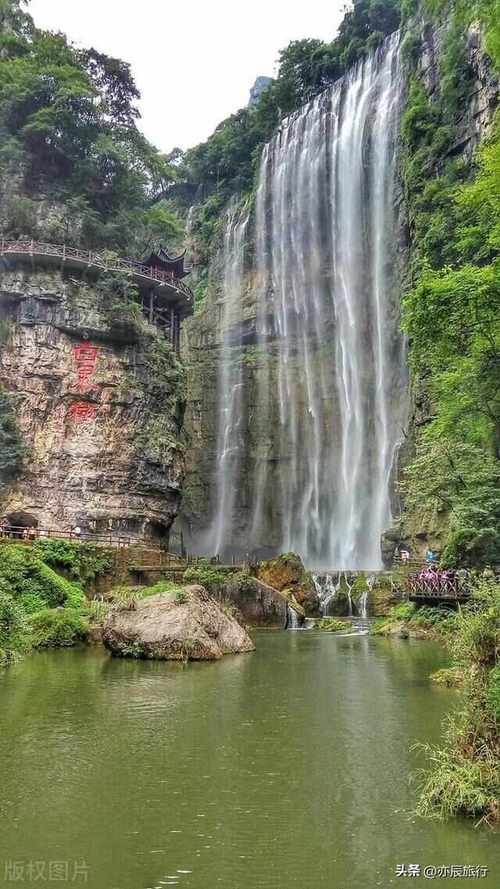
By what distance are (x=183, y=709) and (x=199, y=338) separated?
36026mm

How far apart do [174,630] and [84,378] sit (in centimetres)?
1902

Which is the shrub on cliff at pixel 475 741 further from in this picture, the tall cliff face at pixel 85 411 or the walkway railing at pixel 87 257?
the walkway railing at pixel 87 257

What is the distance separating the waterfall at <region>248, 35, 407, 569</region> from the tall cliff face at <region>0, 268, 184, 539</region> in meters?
8.72

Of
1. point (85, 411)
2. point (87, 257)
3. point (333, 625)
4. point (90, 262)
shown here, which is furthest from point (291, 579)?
point (87, 257)

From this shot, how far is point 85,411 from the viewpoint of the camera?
100 ft

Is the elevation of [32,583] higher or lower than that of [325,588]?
higher

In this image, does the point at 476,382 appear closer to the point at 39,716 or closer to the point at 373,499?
the point at 39,716

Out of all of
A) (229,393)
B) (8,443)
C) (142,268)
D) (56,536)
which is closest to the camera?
(56,536)

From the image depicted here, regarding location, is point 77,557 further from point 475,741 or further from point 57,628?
point 475,741

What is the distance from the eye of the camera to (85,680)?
11047mm

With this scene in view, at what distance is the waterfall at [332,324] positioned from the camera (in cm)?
3519

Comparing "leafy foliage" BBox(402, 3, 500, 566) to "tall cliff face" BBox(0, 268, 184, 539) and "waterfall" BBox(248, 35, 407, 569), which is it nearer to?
"waterfall" BBox(248, 35, 407, 569)

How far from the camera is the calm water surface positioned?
4.27 meters

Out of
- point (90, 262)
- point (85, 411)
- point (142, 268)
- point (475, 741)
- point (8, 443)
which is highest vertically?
point (142, 268)
